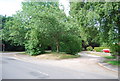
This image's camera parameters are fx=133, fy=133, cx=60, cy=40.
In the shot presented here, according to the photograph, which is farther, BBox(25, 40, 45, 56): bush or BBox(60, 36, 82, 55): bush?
BBox(25, 40, 45, 56): bush

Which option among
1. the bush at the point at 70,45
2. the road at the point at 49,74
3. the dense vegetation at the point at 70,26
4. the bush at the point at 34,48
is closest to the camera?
the road at the point at 49,74

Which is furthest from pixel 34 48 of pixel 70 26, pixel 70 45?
pixel 70 26

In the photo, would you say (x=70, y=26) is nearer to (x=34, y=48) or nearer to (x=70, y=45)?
(x=70, y=45)

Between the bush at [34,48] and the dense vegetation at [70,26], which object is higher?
the dense vegetation at [70,26]

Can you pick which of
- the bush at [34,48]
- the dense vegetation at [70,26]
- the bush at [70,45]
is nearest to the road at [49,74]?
the dense vegetation at [70,26]

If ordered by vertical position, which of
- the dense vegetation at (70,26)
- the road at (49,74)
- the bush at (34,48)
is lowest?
the road at (49,74)

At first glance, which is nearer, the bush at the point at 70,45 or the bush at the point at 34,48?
the bush at the point at 70,45

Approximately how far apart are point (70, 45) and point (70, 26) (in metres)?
3.66

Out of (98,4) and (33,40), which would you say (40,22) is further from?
(98,4)

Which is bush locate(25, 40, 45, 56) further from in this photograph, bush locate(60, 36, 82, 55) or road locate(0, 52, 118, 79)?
road locate(0, 52, 118, 79)

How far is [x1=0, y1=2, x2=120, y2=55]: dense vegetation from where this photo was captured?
9875 mm

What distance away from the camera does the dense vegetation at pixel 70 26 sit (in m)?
9.88

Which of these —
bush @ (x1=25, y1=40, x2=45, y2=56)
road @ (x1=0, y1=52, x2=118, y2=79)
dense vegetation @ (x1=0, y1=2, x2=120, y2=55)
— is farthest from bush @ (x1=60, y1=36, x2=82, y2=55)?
road @ (x1=0, y1=52, x2=118, y2=79)

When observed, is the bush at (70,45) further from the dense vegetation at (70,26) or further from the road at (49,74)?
the road at (49,74)
